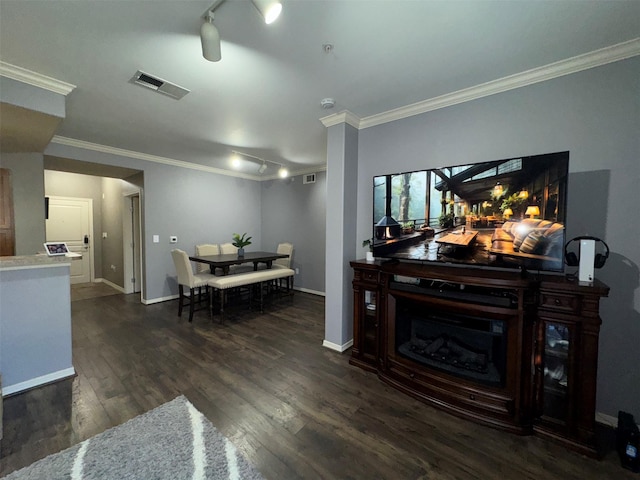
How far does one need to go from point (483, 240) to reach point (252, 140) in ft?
10.0

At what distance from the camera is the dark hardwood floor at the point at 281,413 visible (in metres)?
1.42

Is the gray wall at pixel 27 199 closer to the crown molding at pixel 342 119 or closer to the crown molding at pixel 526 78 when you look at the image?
the crown molding at pixel 342 119

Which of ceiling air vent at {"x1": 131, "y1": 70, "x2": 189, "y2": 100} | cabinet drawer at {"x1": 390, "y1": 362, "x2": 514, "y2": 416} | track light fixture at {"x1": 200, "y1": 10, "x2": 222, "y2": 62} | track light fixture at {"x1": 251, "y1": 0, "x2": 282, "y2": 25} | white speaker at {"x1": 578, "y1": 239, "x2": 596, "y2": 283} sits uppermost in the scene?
ceiling air vent at {"x1": 131, "y1": 70, "x2": 189, "y2": 100}

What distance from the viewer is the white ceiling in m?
1.39

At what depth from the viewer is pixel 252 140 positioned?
3.49 meters

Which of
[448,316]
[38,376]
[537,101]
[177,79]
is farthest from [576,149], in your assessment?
[38,376]

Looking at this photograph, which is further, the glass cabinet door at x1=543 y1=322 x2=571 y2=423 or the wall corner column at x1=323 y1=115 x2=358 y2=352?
the wall corner column at x1=323 y1=115 x2=358 y2=352

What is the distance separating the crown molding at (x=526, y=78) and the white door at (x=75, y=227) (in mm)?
7019

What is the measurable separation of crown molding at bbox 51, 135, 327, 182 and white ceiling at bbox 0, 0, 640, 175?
113cm

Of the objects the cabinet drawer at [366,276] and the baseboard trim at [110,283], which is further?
the baseboard trim at [110,283]

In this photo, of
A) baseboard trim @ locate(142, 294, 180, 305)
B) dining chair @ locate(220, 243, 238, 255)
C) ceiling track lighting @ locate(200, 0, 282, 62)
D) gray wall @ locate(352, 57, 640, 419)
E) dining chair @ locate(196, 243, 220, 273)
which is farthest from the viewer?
dining chair @ locate(220, 243, 238, 255)

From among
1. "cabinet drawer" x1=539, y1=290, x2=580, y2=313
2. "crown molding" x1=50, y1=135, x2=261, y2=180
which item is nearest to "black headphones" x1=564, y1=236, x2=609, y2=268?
"cabinet drawer" x1=539, y1=290, x2=580, y2=313

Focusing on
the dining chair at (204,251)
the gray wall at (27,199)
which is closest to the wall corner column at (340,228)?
the dining chair at (204,251)

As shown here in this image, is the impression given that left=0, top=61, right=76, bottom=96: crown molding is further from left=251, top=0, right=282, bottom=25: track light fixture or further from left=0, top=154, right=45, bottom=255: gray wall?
left=251, top=0, right=282, bottom=25: track light fixture
